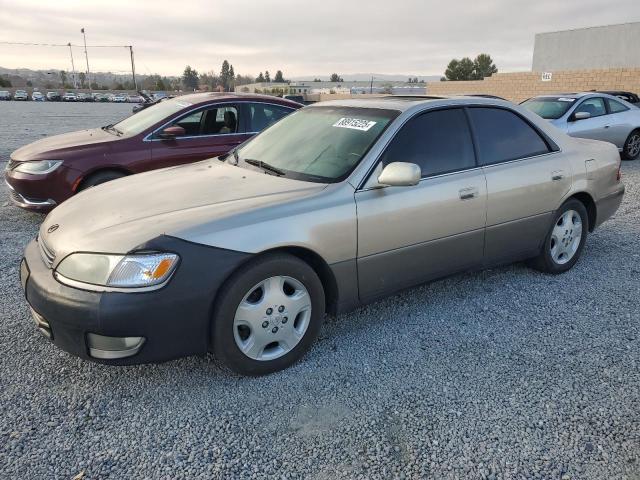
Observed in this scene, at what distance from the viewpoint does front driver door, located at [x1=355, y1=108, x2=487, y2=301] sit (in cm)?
319

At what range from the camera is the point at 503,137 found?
3.98 m

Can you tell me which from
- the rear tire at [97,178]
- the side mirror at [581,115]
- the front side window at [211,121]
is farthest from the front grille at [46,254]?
the side mirror at [581,115]

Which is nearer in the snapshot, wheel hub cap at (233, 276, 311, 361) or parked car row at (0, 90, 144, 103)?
wheel hub cap at (233, 276, 311, 361)

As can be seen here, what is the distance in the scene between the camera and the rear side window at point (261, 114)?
6.67m

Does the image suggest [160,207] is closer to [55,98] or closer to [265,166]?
[265,166]

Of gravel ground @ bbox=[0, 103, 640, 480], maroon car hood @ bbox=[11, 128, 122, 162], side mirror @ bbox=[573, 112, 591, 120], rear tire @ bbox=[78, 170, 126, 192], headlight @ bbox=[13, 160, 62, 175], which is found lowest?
gravel ground @ bbox=[0, 103, 640, 480]

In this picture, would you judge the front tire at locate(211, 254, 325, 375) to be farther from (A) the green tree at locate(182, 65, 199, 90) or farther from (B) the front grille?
(A) the green tree at locate(182, 65, 199, 90)

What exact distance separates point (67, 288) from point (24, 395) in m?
0.68

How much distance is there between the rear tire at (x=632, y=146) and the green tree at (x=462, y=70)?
2008 inches

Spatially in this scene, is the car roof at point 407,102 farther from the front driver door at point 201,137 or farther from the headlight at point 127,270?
the front driver door at point 201,137

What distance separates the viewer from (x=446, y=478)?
2.19 meters

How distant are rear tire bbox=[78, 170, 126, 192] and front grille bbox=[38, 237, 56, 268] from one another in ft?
9.10

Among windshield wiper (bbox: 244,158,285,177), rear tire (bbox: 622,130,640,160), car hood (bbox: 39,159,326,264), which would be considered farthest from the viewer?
rear tire (bbox: 622,130,640,160)

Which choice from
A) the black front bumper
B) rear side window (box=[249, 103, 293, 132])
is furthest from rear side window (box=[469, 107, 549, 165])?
rear side window (box=[249, 103, 293, 132])
